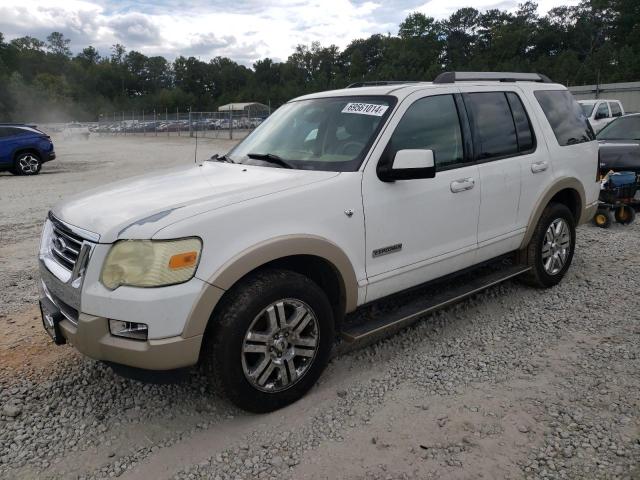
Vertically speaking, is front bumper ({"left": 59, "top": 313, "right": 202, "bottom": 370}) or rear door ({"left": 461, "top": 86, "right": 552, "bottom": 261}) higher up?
rear door ({"left": 461, "top": 86, "right": 552, "bottom": 261})

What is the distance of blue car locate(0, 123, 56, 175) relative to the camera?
15508 millimetres

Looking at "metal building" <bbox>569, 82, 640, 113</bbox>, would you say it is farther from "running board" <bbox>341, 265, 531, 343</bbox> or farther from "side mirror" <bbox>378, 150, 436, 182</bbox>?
"side mirror" <bbox>378, 150, 436, 182</bbox>

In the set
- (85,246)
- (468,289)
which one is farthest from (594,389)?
(85,246)

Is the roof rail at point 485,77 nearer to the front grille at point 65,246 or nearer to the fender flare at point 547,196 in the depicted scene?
the fender flare at point 547,196

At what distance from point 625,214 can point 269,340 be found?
663 cm

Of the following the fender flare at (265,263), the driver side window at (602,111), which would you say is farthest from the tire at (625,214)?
the driver side window at (602,111)

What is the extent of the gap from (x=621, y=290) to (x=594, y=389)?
2053 millimetres

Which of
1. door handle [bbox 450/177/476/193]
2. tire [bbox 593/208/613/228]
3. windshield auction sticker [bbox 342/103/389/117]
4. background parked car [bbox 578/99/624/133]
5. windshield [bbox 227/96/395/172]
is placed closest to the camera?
windshield [bbox 227/96/395/172]

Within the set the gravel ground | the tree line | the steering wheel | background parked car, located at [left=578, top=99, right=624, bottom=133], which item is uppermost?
the tree line

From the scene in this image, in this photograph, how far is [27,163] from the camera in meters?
15.9

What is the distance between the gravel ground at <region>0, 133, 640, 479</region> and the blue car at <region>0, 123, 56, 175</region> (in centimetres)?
1323

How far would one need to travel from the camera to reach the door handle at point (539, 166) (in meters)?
4.53

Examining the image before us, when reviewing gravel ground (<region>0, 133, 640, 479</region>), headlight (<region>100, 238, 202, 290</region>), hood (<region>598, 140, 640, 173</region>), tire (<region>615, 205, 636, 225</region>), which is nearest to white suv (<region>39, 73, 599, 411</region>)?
headlight (<region>100, 238, 202, 290</region>)

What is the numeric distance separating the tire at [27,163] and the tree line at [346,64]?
56947 millimetres
